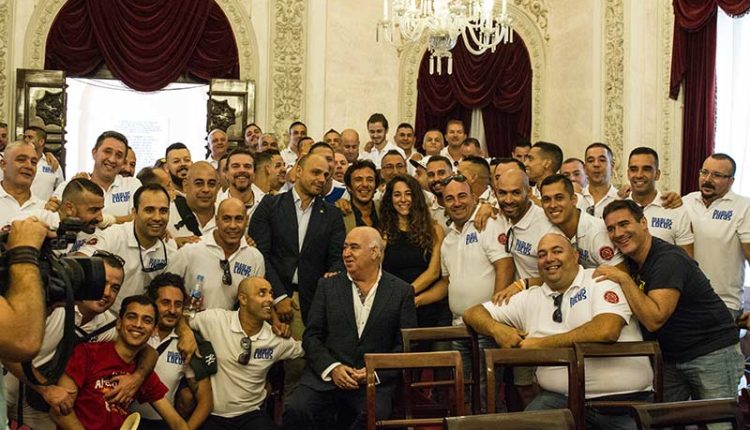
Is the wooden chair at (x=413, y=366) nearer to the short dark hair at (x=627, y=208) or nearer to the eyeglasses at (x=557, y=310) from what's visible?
the eyeglasses at (x=557, y=310)

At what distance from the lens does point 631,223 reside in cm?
370

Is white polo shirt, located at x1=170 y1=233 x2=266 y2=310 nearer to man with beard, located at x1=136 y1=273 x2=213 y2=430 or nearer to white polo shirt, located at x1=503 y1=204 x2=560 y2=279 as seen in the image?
man with beard, located at x1=136 y1=273 x2=213 y2=430

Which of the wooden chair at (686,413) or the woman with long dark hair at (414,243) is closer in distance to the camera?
the wooden chair at (686,413)

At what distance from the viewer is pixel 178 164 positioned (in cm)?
547

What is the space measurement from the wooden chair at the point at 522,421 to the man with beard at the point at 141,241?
2050mm

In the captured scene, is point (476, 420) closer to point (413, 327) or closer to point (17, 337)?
point (17, 337)

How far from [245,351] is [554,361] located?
1519 millimetres

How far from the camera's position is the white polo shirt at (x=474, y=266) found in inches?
172

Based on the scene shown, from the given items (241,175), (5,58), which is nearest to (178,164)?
(241,175)

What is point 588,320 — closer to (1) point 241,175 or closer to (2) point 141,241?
(2) point 141,241

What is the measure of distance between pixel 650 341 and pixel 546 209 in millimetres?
843

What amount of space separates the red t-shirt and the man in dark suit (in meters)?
0.87

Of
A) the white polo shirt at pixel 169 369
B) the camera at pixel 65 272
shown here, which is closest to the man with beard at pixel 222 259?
the white polo shirt at pixel 169 369

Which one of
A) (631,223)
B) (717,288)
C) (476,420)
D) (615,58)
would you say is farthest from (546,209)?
(615,58)
